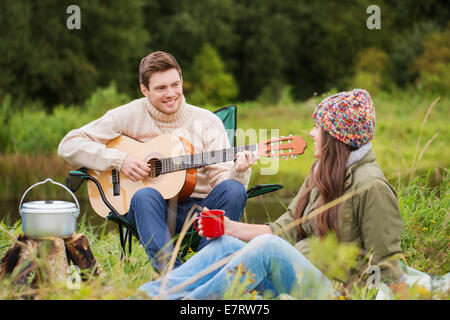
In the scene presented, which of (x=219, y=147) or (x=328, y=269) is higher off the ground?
(x=219, y=147)

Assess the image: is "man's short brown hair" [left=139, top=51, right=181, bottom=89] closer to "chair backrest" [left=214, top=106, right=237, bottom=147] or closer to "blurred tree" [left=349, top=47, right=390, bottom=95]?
"chair backrest" [left=214, top=106, right=237, bottom=147]

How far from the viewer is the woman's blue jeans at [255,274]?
6.98 ft

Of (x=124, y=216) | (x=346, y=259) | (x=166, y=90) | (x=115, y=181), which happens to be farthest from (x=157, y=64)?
(x=346, y=259)

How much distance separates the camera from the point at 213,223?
90.4 inches

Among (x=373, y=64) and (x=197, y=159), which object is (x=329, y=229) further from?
(x=373, y=64)

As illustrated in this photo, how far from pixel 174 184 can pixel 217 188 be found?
0.22m

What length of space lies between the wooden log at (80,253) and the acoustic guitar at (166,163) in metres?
0.46

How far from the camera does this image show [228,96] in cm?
2264

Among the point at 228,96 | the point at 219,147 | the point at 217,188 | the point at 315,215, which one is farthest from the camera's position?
the point at 228,96

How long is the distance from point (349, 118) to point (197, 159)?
100 cm

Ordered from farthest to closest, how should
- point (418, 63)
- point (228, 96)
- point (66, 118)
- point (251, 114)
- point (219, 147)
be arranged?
point (228, 96), point (418, 63), point (251, 114), point (66, 118), point (219, 147)

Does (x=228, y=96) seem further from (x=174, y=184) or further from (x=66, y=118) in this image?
(x=174, y=184)

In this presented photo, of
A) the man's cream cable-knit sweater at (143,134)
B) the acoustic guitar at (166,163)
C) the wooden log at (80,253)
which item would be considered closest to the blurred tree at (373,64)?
the man's cream cable-knit sweater at (143,134)
